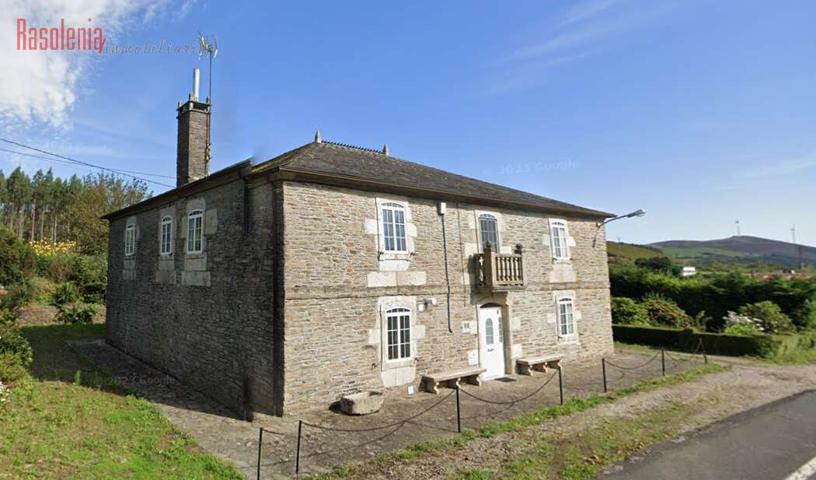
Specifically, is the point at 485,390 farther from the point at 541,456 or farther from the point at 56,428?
the point at 56,428

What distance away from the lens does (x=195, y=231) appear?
508 inches

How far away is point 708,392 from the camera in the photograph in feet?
40.6

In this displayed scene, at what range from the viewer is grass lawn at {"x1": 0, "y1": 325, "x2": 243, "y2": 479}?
6660 millimetres

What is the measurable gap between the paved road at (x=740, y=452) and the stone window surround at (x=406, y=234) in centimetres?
678

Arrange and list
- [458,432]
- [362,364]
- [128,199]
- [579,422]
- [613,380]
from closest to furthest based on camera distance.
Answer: [458,432] < [579,422] < [362,364] < [613,380] < [128,199]

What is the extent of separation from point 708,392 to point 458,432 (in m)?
8.22

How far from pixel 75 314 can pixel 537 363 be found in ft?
78.0

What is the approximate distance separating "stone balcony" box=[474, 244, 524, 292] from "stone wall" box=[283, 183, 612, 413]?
0.35 metres

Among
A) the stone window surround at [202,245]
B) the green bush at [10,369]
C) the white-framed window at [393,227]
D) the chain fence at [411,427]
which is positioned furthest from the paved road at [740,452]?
the green bush at [10,369]

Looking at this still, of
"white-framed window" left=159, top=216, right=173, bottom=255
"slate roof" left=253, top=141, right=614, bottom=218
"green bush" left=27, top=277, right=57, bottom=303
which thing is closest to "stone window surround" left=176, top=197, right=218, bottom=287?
"white-framed window" left=159, top=216, right=173, bottom=255

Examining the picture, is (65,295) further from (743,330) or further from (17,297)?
(743,330)

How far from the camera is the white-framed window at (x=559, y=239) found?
642 inches

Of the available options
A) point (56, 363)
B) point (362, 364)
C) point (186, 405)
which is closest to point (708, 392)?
point (362, 364)

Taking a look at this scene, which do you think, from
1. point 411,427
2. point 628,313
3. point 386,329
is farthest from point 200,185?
point 628,313
